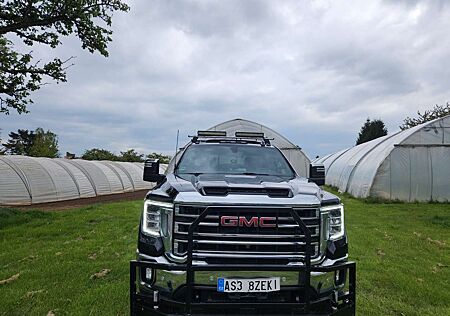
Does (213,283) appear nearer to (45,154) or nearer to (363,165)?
(363,165)

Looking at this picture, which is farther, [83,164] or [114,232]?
[83,164]

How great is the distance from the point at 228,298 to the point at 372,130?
5850cm

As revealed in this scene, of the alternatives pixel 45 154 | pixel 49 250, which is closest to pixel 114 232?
pixel 49 250

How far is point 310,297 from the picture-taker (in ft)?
9.59

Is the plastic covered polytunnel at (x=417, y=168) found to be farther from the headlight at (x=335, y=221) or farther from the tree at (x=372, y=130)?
the tree at (x=372, y=130)

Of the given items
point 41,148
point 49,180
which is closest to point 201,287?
point 49,180

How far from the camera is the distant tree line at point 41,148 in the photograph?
135 feet

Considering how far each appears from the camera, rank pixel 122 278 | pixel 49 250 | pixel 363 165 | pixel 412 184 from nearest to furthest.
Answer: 1. pixel 122 278
2. pixel 49 250
3. pixel 412 184
4. pixel 363 165

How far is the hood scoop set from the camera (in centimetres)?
312

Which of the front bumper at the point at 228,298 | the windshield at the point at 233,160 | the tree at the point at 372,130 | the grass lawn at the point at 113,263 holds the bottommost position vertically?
the grass lawn at the point at 113,263

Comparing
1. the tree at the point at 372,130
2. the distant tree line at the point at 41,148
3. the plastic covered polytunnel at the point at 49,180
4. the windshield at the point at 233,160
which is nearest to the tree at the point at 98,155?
the distant tree line at the point at 41,148

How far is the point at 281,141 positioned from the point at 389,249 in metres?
12.5

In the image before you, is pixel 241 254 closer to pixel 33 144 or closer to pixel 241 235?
pixel 241 235

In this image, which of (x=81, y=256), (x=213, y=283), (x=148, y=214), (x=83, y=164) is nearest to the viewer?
(x=213, y=283)
